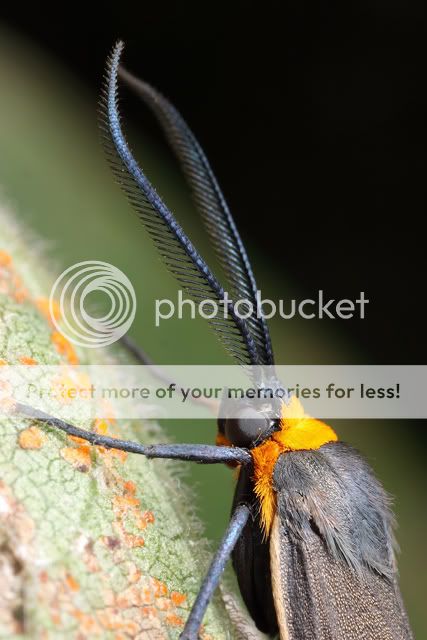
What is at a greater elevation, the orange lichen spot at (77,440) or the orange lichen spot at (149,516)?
the orange lichen spot at (77,440)

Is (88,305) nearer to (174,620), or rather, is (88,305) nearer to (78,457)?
(78,457)

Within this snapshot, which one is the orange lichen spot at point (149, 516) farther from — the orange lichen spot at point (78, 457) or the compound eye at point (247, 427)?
the compound eye at point (247, 427)

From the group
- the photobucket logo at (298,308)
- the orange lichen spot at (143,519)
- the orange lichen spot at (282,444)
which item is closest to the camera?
the orange lichen spot at (143,519)

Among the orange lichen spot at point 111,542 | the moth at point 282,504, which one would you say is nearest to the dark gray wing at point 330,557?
the moth at point 282,504

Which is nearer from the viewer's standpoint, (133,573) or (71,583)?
(71,583)

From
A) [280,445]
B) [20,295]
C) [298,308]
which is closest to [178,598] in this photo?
[280,445]

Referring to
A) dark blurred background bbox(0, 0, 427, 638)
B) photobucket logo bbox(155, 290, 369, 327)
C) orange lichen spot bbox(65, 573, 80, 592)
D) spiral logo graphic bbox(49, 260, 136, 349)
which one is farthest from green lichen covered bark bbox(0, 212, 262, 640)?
dark blurred background bbox(0, 0, 427, 638)
